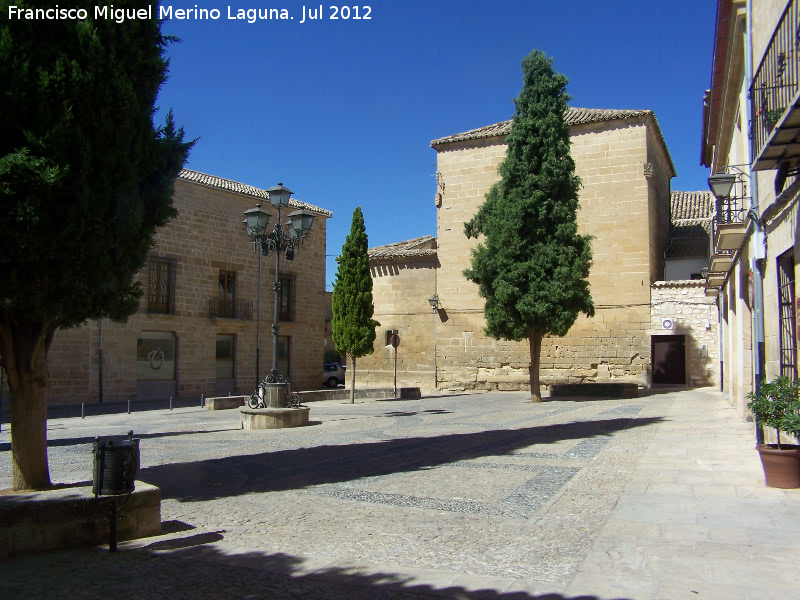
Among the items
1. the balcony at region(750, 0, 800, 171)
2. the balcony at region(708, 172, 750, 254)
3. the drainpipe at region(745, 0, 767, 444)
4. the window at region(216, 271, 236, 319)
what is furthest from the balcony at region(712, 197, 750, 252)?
the window at region(216, 271, 236, 319)

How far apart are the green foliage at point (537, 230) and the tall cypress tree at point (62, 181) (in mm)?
14127

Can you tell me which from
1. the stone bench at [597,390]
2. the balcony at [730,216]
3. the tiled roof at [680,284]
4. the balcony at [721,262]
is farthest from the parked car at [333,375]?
the balcony at [730,216]

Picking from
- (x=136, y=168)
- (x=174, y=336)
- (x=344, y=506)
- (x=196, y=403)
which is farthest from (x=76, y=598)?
(x=174, y=336)

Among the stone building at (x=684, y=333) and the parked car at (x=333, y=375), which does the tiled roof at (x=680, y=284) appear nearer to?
the stone building at (x=684, y=333)

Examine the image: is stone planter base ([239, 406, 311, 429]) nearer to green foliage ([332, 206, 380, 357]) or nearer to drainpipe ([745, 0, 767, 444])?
green foliage ([332, 206, 380, 357])

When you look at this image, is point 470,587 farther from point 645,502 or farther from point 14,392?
point 14,392

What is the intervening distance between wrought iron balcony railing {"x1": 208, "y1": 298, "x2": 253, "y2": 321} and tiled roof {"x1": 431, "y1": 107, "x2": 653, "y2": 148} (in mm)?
10408

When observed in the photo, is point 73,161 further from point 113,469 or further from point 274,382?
point 274,382

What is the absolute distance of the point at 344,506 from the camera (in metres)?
5.83

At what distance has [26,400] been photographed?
535 cm

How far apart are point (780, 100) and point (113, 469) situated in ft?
23.9

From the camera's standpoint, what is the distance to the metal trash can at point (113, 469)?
4512 millimetres

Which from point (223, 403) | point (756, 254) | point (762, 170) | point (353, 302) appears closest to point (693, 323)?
point (353, 302)

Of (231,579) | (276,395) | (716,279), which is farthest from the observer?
(716,279)
